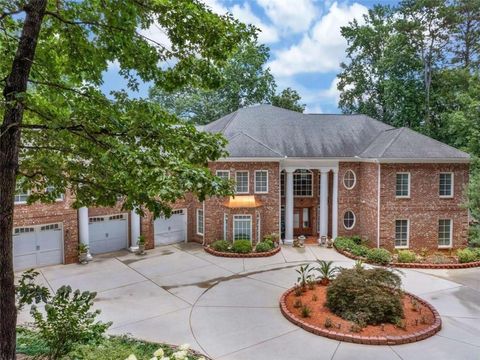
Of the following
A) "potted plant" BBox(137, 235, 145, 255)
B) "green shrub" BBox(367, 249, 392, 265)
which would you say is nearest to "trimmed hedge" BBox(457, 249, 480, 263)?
"green shrub" BBox(367, 249, 392, 265)

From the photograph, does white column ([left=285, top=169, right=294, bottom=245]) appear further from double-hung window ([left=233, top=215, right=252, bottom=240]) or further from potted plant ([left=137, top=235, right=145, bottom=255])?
potted plant ([left=137, top=235, right=145, bottom=255])

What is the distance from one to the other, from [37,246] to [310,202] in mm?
17178

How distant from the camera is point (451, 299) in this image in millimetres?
13656

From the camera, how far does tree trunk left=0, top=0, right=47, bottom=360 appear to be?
17.4 ft

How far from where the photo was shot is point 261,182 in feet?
72.6

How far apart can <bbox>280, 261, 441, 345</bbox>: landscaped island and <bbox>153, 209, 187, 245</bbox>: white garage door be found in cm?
1133

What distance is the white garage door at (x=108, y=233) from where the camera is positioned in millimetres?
20195

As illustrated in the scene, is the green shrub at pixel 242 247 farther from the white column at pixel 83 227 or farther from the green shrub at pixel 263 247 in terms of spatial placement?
the white column at pixel 83 227

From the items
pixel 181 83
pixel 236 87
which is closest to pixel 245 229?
pixel 181 83

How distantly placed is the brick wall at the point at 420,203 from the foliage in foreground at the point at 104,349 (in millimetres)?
15754

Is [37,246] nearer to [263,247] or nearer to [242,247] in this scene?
[242,247]

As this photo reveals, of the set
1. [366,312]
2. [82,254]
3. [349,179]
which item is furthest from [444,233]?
[82,254]

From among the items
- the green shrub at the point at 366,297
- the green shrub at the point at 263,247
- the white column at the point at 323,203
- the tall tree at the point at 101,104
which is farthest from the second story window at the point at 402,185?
the tall tree at the point at 101,104

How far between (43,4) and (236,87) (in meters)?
33.6
